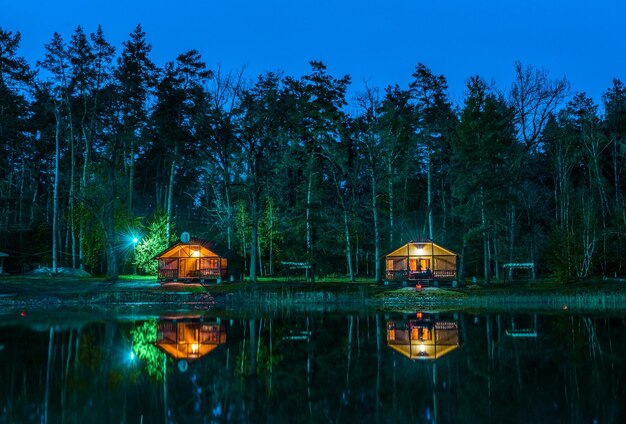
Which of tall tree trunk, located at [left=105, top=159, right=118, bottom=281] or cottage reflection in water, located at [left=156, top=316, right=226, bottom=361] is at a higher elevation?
tall tree trunk, located at [left=105, top=159, right=118, bottom=281]

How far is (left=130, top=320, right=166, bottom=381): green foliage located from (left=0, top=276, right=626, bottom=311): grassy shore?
1101cm

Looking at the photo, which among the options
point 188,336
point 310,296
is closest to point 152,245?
point 310,296

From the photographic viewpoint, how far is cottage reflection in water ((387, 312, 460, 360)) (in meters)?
17.5

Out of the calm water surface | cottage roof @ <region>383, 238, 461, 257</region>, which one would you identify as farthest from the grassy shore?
the calm water surface

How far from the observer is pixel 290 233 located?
50.1m

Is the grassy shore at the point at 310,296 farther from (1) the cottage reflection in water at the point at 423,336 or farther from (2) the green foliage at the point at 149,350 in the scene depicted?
(2) the green foliage at the point at 149,350

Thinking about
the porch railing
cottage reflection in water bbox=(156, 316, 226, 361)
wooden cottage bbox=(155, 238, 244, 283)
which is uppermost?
wooden cottage bbox=(155, 238, 244, 283)

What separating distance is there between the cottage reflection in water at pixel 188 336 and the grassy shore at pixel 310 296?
8383 millimetres

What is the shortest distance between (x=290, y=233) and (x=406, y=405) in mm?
38639

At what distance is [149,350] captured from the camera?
58.5 feet

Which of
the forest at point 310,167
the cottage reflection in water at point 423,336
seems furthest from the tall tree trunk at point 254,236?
the cottage reflection in water at point 423,336

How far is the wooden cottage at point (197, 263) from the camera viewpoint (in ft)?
142

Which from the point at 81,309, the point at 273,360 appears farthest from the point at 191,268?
the point at 273,360

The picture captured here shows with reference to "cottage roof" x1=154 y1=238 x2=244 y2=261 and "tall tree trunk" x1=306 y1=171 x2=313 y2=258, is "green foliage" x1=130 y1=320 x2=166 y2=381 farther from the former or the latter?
"tall tree trunk" x1=306 y1=171 x2=313 y2=258
